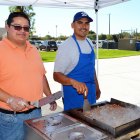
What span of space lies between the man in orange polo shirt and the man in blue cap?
533 mm

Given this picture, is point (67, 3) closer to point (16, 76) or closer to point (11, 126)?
point (16, 76)

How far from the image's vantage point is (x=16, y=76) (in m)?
2.22

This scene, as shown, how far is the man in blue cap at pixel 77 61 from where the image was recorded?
283cm

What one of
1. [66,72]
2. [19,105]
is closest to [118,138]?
[19,105]

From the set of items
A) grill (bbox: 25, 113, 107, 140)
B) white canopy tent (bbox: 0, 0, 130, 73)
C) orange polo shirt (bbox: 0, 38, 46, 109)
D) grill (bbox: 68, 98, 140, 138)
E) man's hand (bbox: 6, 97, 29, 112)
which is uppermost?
white canopy tent (bbox: 0, 0, 130, 73)

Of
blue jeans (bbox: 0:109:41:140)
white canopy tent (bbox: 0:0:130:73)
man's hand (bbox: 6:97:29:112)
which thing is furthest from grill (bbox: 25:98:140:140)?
white canopy tent (bbox: 0:0:130:73)

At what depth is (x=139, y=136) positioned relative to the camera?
1.93 meters

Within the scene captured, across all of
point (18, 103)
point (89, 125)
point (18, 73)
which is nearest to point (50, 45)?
point (18, 73)

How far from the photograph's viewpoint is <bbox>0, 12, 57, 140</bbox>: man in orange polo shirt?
7.29ft

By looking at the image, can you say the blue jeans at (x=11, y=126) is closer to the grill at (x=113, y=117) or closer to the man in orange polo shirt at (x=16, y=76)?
the man in orange polo shirt at (x=16, y=76)

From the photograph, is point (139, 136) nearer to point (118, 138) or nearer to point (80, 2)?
point (118, 138)

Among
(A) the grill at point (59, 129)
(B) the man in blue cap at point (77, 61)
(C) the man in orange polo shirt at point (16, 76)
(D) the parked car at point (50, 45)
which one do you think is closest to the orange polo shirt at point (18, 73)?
(C) the man in orange polo shirt at point (16, 76)

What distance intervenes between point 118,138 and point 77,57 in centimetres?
134

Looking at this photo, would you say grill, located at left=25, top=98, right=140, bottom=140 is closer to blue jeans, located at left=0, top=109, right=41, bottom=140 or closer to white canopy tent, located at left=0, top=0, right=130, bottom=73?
blue jeans, located at left=0, top=109, right=41, bottom=140
